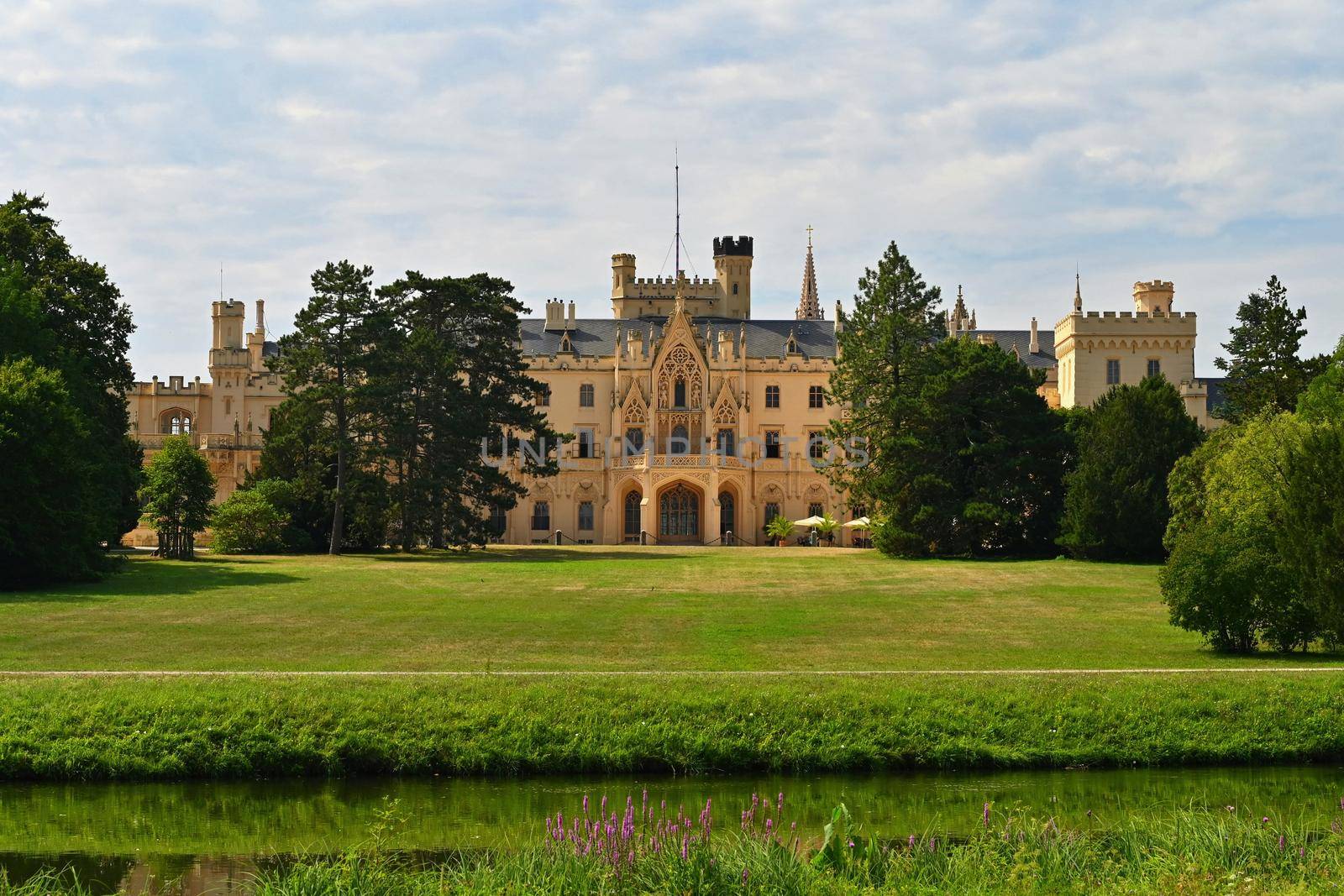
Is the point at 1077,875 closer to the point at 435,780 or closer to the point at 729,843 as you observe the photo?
the point at 729,843

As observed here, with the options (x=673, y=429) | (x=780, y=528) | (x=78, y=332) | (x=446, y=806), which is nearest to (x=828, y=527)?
(x=780, y=528)

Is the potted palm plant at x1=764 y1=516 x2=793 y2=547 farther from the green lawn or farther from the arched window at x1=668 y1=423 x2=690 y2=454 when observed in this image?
the green lawn

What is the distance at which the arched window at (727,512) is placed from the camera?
3300 inches

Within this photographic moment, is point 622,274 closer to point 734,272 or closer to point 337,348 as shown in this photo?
point 734,272

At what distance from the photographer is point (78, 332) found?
49.1 m

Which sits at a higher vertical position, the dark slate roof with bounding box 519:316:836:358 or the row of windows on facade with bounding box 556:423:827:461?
the dark slate roof with bounding box 519:316:836:358

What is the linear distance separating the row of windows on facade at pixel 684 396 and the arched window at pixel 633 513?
5740mm

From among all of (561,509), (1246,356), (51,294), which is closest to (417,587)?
(51,294)

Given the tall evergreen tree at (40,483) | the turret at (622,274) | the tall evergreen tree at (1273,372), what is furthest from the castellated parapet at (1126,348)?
the tall evergreen tree at (40,483)

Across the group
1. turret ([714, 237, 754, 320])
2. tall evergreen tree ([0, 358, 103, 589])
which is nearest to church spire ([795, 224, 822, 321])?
turret ([714, 237, 754, 320])

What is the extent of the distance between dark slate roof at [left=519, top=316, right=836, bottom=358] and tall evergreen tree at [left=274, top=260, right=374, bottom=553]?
29.9 m

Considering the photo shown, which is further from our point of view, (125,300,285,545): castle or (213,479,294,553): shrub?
(125,300,285,545): castle

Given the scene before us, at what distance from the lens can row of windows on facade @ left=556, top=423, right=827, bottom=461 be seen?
8612cm

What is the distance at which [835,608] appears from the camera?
37.6 meters
